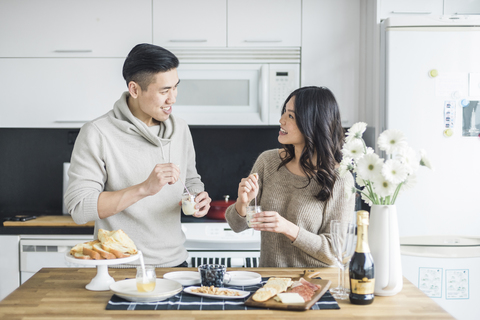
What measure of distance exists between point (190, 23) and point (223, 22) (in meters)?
0.22

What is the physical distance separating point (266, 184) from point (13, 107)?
2.11 meters

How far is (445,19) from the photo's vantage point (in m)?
2.73

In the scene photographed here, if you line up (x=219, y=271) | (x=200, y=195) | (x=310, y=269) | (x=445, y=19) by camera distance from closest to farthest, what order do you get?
(x=219, y=271)
(x=310, y=269)
(x=200, y=195)
(x=445, y=19)

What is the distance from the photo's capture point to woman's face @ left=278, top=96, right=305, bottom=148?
1854 millimetres

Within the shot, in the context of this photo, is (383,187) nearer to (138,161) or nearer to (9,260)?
(138,161)

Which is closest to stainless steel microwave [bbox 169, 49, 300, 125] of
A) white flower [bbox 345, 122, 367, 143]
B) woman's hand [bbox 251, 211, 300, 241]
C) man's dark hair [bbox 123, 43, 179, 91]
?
man's dark hair [bbox 123, 43, 179, 91]

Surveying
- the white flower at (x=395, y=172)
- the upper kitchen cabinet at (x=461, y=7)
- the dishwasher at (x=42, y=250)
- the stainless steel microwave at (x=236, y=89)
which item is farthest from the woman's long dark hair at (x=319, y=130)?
the dishwasher at (x=42, y=250)

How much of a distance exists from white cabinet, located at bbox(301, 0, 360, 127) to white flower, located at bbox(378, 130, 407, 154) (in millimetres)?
1886

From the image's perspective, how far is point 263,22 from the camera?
10.3ft

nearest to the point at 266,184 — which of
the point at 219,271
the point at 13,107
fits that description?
the point at 219,271

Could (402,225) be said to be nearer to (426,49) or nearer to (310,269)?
(426,49)

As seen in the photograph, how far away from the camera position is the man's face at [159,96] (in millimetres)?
1799

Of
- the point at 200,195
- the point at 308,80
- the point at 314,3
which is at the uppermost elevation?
the point at 314,3

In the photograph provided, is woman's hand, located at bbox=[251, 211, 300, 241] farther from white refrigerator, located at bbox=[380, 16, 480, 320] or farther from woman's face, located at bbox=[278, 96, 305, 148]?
white refrigerator, located at bbox=[380, 16, 480, 320]
